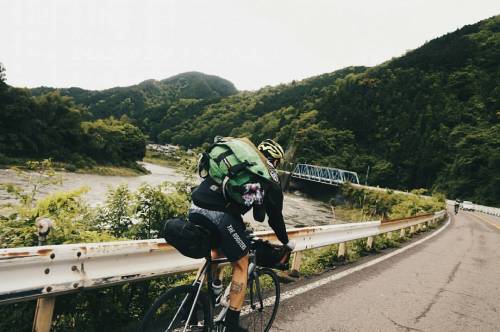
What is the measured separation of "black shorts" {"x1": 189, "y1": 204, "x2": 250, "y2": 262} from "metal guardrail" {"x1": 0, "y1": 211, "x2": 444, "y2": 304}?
2.27ft

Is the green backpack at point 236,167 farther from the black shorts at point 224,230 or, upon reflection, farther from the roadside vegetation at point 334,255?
the roadside vegetation at point 334,255

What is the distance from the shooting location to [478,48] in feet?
338

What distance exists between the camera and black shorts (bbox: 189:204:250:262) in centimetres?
283

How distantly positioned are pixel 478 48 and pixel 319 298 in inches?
4804

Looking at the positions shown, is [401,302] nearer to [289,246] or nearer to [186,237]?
[289,246]

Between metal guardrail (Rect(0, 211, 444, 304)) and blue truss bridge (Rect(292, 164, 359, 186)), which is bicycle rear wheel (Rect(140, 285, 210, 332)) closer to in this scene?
metal guardrail (Rect(0, 211, 444, 304))

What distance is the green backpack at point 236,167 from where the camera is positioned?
270 cm

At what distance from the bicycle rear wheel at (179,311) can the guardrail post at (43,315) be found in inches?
27.8

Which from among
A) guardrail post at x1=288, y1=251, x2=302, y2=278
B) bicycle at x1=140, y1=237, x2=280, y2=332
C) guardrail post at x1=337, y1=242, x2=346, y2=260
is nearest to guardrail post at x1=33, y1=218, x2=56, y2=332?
bicycle at x1=140, y1=237, x2=280, y2=332

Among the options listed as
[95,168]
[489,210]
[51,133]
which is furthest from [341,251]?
[51,133]

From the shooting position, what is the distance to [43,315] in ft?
8.49

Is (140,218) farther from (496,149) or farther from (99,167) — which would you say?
Answer: (496,149)

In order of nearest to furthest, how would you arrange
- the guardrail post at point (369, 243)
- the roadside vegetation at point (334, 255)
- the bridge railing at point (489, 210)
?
1. the roadside vegetation at point (334, 255)
2. the guardrail post at point (369, 243)
3. the bridge railing at point (489, 210)

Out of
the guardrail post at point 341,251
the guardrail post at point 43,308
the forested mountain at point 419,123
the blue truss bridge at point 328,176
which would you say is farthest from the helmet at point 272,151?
the blue truss bridge at point 328,176
